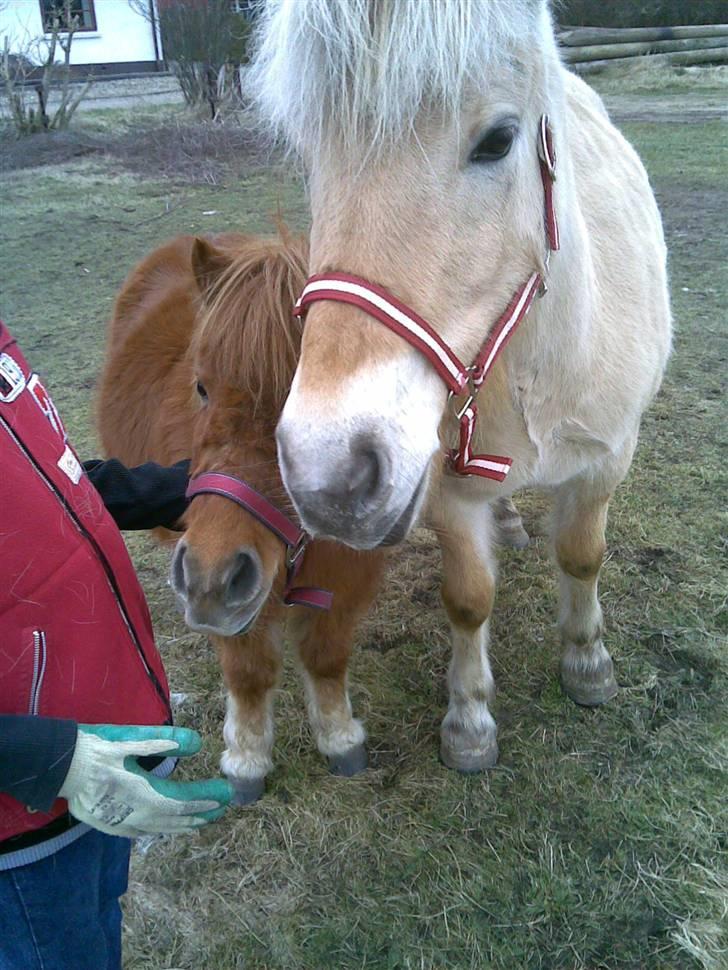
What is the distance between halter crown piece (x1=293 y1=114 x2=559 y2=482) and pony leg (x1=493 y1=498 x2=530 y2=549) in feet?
4.42

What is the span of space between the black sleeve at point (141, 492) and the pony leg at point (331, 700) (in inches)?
22.5

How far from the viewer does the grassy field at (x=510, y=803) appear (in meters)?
1.85

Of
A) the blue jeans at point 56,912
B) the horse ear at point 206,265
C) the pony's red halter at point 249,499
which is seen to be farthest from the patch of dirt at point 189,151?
the blue jeans at point 56,912

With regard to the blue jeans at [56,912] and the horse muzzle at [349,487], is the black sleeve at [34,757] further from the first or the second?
the horse muzzle at [349,487]

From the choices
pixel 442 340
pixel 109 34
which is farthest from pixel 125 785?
pixel 109 34

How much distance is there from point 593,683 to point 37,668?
179 centimetres

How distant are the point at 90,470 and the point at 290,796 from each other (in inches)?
44.2

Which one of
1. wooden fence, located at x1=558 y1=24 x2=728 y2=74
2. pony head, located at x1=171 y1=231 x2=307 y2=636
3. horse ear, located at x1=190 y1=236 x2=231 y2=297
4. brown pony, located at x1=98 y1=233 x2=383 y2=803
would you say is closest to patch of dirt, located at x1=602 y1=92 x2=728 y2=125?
wooden fence, located at x1=558 y1=24 x2=728 y2=74

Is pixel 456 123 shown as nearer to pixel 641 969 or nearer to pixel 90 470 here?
pixel 90 470

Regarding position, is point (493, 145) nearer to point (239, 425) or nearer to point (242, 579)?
point (239, 425)

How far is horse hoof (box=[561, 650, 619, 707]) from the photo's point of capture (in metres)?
2.43

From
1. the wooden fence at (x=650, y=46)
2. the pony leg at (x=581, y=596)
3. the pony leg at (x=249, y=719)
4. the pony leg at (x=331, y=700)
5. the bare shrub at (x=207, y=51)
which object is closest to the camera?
the pony leg at (x=249, y=719)

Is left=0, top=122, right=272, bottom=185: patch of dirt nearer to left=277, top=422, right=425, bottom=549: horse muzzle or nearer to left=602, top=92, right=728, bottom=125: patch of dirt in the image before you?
left=602, top=92, right=728, bottom=125: patch of dirt

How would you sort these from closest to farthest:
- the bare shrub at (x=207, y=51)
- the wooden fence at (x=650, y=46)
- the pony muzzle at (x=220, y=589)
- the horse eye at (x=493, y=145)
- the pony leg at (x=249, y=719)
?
1. the horse eye at (x=493, y=145)
2. the pony muzzle at (x=220, y=589)
3. the pony leg at (x=249, y=719)
4. the bare shrub at (x=207, y=51)
5. the wooden fence at (x=650, y=46)
